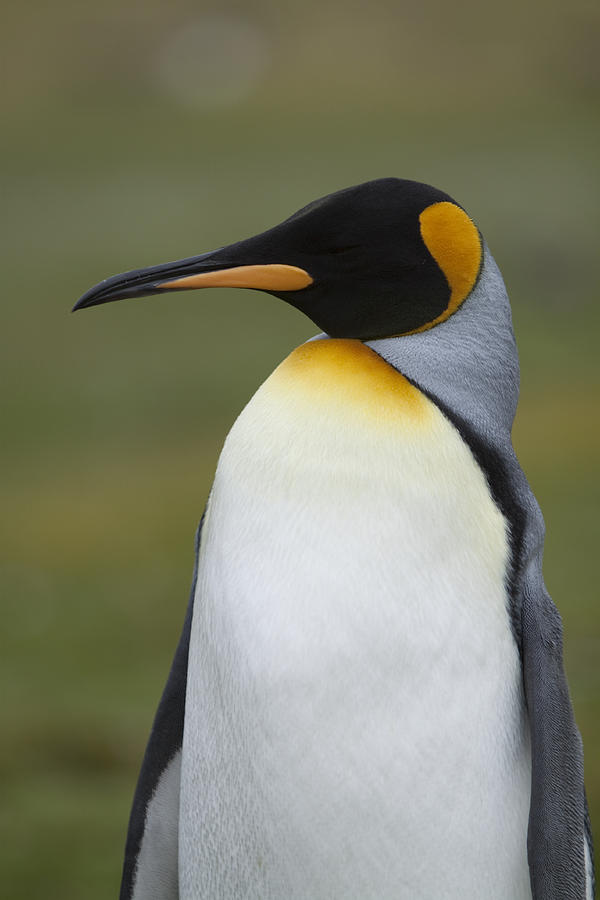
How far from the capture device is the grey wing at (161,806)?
100 centimetres

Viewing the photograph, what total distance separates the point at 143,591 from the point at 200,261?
2.48 meters

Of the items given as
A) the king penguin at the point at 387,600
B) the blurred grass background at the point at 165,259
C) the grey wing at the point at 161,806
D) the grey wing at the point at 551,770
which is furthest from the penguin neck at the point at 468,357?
the blurred grass background at the point at 165,259

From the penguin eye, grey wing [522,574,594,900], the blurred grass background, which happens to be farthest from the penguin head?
the blurred grass background

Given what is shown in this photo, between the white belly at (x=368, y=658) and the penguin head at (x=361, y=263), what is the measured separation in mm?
55

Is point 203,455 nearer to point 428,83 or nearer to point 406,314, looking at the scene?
point 406,314

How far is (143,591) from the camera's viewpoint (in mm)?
3209

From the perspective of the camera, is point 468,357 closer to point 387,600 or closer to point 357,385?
point 357,385

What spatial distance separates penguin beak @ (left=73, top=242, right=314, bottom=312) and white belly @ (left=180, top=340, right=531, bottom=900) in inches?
3.7

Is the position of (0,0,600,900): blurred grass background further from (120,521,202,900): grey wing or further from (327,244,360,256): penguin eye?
(327,244,360,256): penguin eye

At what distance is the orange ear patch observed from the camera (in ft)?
2.64

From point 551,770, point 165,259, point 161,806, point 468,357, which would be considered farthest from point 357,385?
point 165,259

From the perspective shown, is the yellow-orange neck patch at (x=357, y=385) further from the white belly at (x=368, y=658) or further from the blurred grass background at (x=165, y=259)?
the blurred grass background at (x=165, y=259)

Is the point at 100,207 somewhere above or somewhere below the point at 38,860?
above

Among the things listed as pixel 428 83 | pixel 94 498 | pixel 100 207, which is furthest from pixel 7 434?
pixel 428 83
